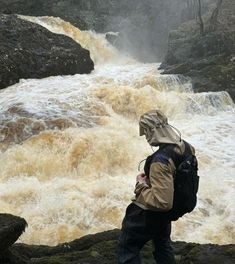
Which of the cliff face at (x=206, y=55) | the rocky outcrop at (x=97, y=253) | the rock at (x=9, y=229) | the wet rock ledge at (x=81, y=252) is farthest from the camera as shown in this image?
the cliff face at (x=206, y=55)

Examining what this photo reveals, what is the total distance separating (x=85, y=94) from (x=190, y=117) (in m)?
3.21

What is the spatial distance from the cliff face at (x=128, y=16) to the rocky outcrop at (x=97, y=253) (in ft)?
67.2

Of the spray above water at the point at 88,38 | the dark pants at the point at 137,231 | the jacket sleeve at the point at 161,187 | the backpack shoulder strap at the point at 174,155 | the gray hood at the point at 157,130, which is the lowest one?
the dark pants at the point at 137,231

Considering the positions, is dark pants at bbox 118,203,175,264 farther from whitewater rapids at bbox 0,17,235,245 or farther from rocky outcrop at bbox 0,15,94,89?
rocky outcrop at bbox 0,15,94,89

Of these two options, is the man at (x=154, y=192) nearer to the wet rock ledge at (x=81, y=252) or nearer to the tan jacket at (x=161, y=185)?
the tan jacket at (x=161, y=185)

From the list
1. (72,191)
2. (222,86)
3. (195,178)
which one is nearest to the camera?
(195,178)

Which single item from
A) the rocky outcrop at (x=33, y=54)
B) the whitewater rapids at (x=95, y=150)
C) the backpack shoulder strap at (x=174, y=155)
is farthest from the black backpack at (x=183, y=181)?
the rocky outcrop at (x=33, y=54)

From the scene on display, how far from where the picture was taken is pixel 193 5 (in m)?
25.3

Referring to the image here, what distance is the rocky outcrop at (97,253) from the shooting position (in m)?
4.90

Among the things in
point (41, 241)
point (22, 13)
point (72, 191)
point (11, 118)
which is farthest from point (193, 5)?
point (41, 241)

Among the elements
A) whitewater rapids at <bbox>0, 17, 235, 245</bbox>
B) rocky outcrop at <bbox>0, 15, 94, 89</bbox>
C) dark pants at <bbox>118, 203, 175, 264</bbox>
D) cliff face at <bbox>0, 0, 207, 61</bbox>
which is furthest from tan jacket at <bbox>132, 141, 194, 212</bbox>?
cliff face at <bbox>0, 0, 207, 61</bbox>

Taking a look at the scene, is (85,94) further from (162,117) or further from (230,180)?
(162,117)

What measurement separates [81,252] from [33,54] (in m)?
12.2

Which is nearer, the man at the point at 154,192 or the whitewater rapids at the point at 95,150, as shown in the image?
the man at the point at 154,192
